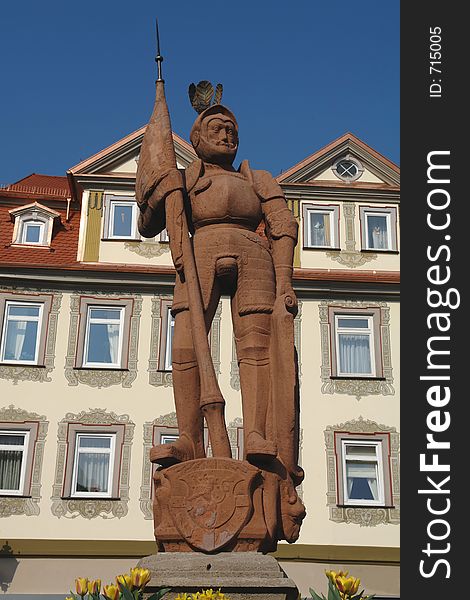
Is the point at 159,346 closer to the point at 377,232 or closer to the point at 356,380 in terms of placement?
Answer: the point at 356,380

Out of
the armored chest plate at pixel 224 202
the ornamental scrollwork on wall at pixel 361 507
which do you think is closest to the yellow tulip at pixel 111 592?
the armored chest plate at pixel 224 202

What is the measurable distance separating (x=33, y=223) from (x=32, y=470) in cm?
590

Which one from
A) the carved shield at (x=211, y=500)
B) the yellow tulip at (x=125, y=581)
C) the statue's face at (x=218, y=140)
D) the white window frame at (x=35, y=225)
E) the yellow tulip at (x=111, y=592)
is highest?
the white window frame at (x=35, y=225)

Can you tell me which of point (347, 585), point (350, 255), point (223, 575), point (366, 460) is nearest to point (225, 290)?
point (223, 575)

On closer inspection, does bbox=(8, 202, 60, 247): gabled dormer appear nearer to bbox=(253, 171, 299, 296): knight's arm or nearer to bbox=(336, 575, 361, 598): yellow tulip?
bbox=(253, 171, 299, 296): knight's arm

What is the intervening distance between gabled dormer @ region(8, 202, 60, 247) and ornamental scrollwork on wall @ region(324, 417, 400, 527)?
25.4 feet

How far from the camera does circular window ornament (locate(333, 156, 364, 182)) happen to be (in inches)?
847

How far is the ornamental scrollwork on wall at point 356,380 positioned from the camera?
62.6 ft

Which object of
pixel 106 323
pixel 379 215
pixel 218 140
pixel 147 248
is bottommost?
pixel 218 140

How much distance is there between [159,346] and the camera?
19.1 meters

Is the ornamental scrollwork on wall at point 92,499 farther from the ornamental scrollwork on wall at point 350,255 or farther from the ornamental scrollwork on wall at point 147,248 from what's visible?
the ornamental scrollwork on wall at point 350,255

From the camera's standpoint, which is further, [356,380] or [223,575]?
[356,380]

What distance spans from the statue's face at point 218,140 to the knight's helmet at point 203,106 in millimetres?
31

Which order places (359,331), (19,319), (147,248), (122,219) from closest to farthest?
(19,319) → (359,331) → (147,248) → (122,219)
